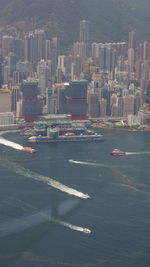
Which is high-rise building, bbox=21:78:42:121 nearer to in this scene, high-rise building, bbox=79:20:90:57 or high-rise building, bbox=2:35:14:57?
high-rise building, bbox=79:20:90:57

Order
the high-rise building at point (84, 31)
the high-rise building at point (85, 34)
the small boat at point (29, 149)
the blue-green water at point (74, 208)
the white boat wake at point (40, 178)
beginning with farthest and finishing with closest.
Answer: the high-rise building at point (85, 34)
the high-rise building at point (84, 31)
the small boat at point (29, 149)
the white boat wake at point (40, 178)
the blue-green water at point (74, 208)

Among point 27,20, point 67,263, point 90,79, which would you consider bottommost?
point 67,263

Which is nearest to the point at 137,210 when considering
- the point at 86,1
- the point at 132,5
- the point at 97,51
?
the point at 132,5

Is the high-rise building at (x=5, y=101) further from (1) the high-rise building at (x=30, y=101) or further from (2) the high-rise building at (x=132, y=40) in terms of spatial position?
(2) the high-rise building at (x=132, y=40)

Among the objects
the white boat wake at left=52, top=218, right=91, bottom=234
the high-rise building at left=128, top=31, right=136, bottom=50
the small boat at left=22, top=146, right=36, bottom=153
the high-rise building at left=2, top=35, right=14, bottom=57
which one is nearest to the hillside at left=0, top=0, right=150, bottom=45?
the high-rise building at left=128, top=31, right=136, bottom=50

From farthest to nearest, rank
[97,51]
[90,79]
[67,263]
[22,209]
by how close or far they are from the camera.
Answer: [97,51]
[90,79]
[22,209]
[67,263]

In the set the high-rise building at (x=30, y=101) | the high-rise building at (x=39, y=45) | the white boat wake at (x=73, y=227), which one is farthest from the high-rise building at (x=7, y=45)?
the white boat wake at (x=73, y=227)

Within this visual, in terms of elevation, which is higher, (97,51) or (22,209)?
(97,51)

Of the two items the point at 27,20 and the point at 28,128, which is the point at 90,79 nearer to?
the point at 27,20
